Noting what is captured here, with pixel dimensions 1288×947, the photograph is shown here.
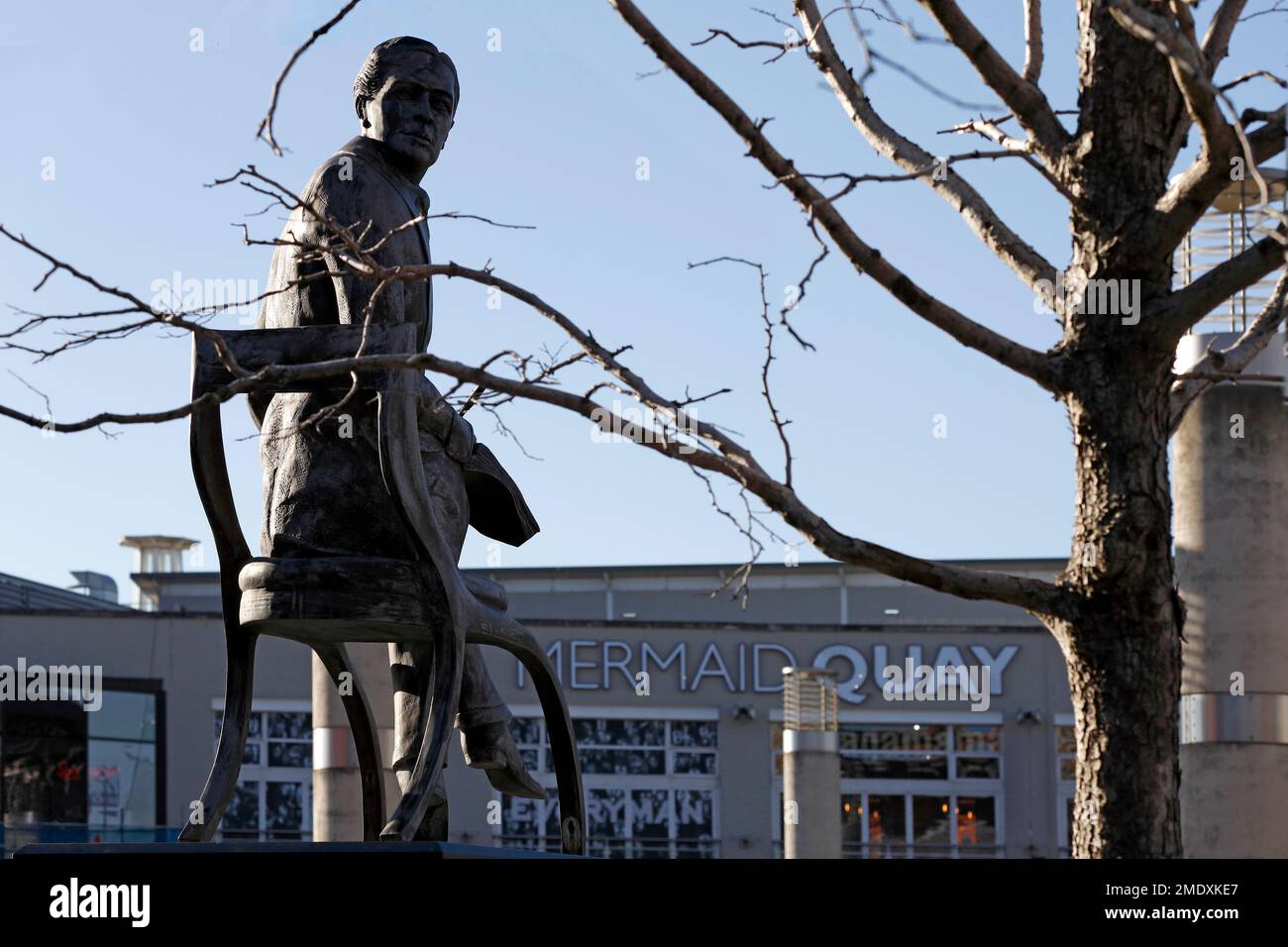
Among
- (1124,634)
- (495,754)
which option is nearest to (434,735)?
(495,754)

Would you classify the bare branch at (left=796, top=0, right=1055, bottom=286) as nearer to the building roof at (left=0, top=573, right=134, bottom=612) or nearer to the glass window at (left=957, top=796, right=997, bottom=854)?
the glass window at (left=957, top=796, right=997, bottom=854)

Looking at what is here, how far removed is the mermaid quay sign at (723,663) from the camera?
126ft

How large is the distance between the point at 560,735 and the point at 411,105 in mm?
2047

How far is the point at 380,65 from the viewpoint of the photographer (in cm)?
643

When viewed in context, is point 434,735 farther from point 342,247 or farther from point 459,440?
point 342,247

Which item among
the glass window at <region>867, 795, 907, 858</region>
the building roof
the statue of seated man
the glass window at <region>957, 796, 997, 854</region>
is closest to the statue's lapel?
the statue of seated man

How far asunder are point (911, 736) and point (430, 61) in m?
34.3

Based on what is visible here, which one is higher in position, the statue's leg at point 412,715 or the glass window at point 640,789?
the statue's leg at point 412,715

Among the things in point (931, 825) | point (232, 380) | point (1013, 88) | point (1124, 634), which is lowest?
point (931, 825)

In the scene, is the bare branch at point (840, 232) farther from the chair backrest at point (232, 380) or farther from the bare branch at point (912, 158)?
the chair backrest at point (232, 380)

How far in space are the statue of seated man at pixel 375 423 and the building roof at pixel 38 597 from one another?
36.9 metres

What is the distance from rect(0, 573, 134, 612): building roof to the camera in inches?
1716

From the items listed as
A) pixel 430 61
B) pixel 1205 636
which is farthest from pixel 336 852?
pixel 1205 636

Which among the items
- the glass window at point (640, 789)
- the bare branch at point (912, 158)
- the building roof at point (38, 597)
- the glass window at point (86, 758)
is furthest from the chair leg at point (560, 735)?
the building roof at point (38, 597)
